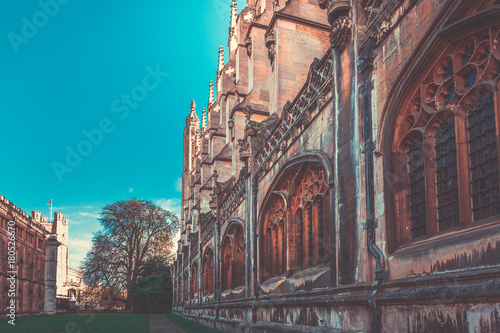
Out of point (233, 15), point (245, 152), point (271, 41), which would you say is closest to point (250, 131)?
point (245, 152)

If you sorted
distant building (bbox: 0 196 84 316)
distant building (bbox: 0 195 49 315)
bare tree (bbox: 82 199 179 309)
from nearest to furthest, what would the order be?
distant building (bbox: 0 195 49 315), distant building (bbox: 0 196 84 316), bare tree (bbox: 82 199 179 309)

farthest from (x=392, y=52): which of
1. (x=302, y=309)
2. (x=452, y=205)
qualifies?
(x=302, y=309)

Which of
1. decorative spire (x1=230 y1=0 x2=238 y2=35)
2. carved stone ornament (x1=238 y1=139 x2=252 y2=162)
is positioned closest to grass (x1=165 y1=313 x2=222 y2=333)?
carved stone ornament (x1=238 y1=139 x2=252 y2=162)

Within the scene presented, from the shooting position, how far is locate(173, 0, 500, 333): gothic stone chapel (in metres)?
5.20

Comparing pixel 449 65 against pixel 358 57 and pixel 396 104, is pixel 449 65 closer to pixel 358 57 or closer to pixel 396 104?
pixel 396 104

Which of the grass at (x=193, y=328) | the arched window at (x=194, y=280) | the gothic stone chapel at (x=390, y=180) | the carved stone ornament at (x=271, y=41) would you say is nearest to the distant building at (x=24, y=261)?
the arched window at (x=194, y=280)

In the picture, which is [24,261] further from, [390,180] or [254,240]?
[390,180]

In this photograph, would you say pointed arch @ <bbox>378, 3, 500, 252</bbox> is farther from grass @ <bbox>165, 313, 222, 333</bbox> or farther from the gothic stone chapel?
grass @ <bbox>165, 313, 222, 333</bbox>

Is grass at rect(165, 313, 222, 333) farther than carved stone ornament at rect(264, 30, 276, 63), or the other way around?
grass at rect(165, 313, 222, 333)

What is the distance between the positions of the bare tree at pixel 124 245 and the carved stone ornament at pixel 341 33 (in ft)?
146

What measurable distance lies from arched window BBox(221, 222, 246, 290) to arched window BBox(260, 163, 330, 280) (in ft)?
12.3

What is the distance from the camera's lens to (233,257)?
1900cm

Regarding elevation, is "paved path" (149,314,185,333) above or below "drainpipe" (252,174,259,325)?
below

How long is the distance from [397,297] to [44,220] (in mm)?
91663
